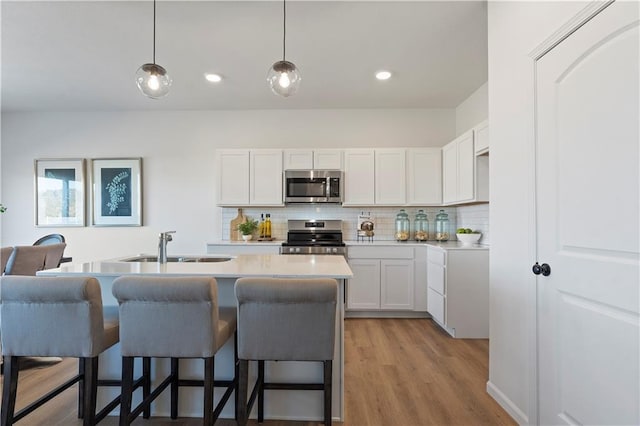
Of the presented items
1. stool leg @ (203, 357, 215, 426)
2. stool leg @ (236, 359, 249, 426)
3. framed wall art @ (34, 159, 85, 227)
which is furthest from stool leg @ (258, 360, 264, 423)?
framed wall art @ (34, 159, 85, 227)

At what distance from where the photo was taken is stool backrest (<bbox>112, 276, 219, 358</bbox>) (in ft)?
4.76

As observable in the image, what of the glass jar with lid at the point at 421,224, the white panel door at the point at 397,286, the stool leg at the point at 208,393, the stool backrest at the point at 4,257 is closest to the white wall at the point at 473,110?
the glass jar with lid at the point at 421,224

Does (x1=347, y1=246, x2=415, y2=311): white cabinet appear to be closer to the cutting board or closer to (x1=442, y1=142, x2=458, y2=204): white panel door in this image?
(x1=442, y1=142, x2=458, y2=204): white panel door

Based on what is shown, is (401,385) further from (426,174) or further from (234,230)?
(234,230)

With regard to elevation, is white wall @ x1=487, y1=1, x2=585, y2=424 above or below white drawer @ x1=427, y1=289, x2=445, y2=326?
above

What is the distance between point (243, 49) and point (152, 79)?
1.04 meters

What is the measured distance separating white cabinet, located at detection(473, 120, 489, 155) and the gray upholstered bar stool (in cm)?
227

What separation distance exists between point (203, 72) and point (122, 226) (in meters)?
2.57

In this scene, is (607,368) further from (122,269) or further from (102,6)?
(102,6)

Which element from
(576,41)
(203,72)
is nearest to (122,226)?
(203,72)

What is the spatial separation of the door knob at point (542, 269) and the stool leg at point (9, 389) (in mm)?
2675

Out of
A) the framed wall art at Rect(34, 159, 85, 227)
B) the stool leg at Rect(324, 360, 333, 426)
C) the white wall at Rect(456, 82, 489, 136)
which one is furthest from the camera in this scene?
the framed wall art at Rect(34, 159, 85, 227)

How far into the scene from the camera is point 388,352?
283cm

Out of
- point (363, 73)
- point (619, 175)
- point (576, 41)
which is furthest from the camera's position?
point (363, 73)
